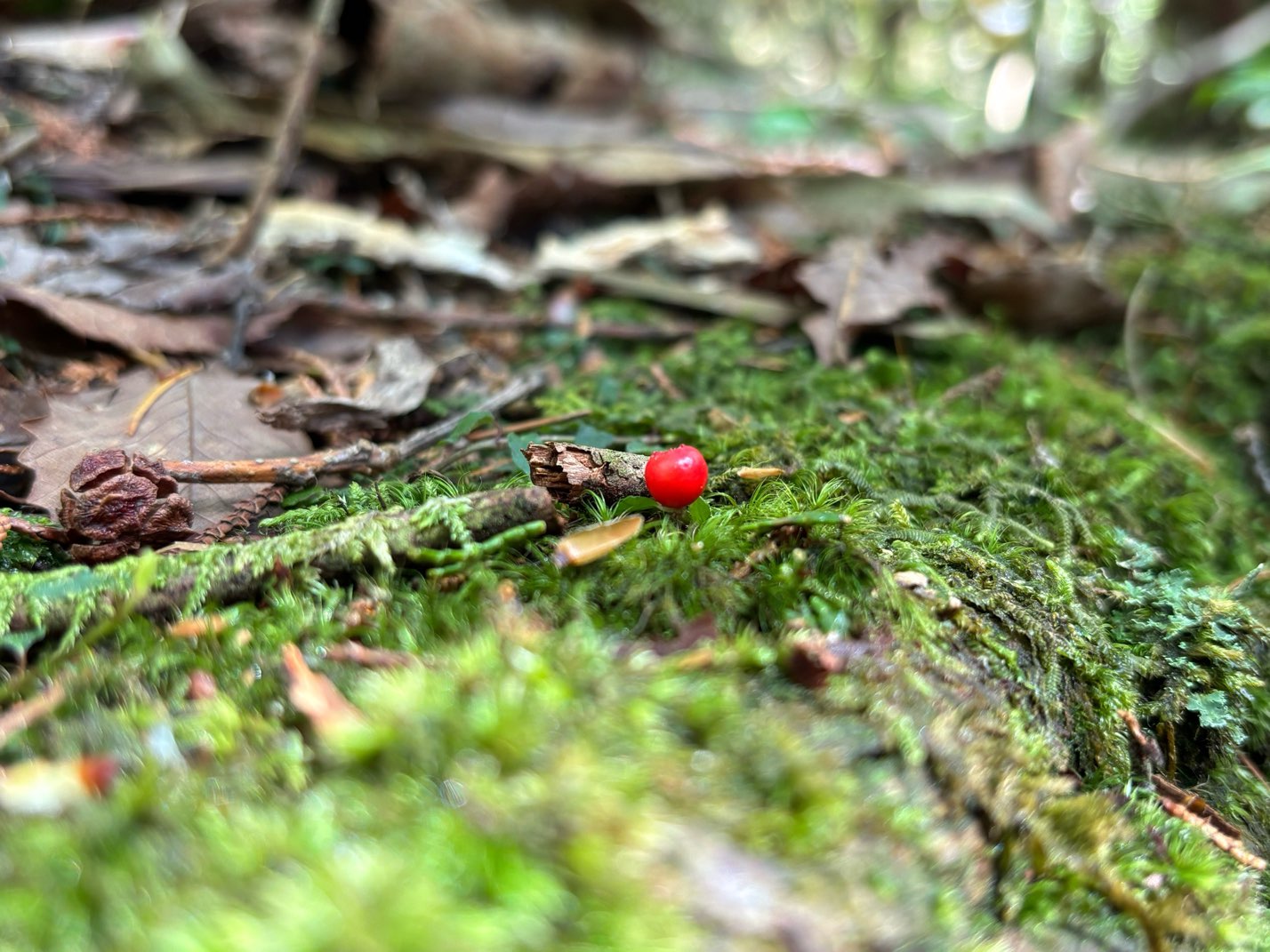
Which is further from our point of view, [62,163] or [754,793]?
[62,163]

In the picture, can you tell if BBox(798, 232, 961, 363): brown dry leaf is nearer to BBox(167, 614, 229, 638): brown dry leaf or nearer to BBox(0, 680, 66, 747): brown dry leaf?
BBox(167, 614, 229, 638): brown dry leaf

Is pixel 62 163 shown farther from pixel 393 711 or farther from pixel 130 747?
pixel 393 711

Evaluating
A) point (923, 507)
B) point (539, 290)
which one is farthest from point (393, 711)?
point (539, 290)

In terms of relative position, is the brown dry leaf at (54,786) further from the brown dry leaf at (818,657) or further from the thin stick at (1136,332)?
the thin stick at (1136,332)

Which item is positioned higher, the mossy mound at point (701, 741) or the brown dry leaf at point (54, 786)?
the mossy mound at point (701, 741)

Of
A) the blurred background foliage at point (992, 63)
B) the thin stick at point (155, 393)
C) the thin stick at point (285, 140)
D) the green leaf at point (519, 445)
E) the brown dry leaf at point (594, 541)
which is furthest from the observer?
the blurred background foliage at point (992, 63)

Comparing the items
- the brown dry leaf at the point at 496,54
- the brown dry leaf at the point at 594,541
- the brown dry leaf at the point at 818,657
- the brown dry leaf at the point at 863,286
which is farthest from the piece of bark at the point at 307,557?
the brown dry leaf at the point at 496,54
